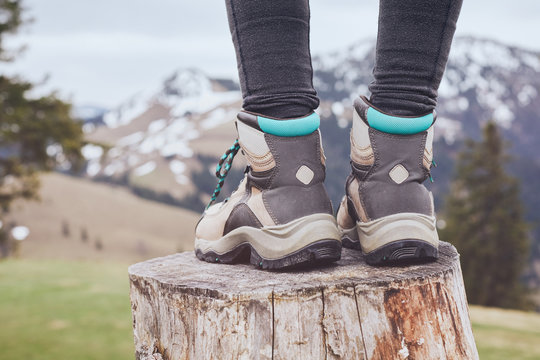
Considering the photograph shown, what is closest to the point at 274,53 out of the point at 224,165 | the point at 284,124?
the point at 284,124

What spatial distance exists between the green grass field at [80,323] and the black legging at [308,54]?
22.5 feet

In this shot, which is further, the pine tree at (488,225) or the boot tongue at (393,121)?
the pine tree at (488,225)

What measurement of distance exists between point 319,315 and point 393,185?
652 millimetres

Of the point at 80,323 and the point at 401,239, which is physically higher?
the point at 401,239

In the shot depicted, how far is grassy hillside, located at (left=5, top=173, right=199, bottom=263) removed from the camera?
82938 millimetres

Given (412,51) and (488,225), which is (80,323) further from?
(488,225)

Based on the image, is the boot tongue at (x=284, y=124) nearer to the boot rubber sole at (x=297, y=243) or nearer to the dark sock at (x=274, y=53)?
the dark sock at (x=274, y=53)

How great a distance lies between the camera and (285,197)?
203cm

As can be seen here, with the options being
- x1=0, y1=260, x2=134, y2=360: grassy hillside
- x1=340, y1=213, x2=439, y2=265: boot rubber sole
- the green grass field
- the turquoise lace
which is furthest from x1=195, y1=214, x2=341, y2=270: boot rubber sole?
x1=0, y1=260, x2=134, y2=360: grassy hillside

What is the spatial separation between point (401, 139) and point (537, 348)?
787 centimetres

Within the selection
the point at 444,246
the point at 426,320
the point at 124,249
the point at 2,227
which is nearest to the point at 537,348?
the point at 444,246

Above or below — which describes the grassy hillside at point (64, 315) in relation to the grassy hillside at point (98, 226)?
above

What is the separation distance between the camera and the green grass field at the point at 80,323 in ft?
26.8

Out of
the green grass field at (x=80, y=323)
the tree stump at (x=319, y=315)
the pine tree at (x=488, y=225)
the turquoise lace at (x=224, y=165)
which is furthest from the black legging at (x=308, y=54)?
the pine tree at (x=488, y=225)
